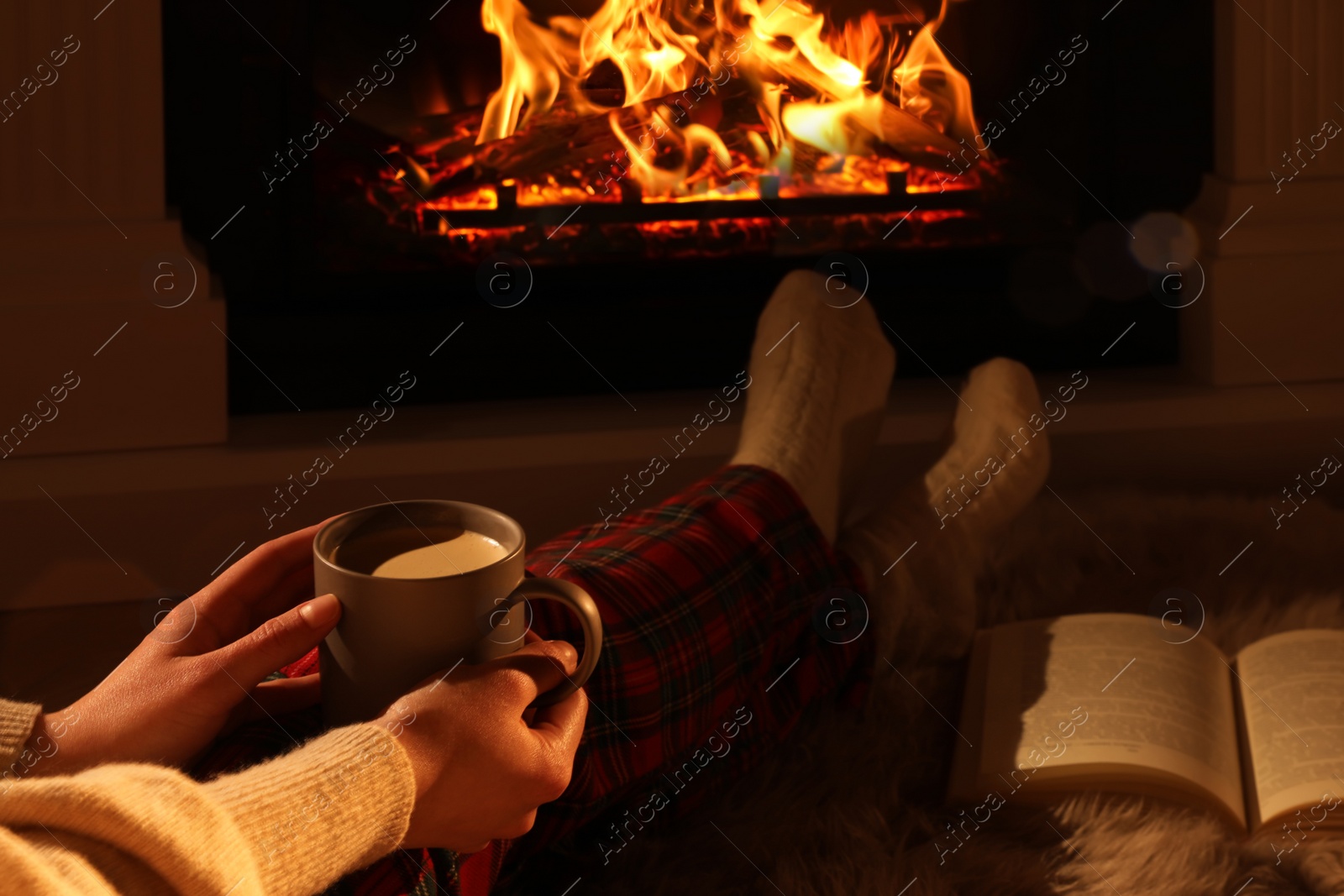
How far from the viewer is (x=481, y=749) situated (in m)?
0.56

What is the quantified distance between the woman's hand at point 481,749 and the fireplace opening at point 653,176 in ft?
2.95

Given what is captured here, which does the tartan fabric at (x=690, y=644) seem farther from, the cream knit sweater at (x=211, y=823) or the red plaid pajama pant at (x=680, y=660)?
the cream knit sweater at (x=211, y=823)

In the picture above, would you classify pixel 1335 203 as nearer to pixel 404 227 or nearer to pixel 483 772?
pixel 404 227

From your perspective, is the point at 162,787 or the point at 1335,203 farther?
the point at 1335,203

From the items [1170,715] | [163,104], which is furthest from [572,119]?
[1170,715]

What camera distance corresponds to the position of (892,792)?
2.97 feet

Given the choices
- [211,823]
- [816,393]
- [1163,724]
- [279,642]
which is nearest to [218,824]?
[211,823]

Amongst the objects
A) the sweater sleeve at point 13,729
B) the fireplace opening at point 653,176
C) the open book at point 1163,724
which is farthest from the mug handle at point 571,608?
the fireplace opening at point 653,176

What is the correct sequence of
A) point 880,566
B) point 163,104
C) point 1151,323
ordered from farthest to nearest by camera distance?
1. point 1151,323
2. point 163,104
3. point 880,566

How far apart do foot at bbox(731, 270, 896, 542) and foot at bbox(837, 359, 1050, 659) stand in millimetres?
58

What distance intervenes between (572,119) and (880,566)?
0.67 m

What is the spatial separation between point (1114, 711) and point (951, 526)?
273mm

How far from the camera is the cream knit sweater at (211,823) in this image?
A: 1.41 feet

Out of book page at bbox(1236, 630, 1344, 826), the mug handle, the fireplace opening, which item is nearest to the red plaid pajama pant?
the mug handle
